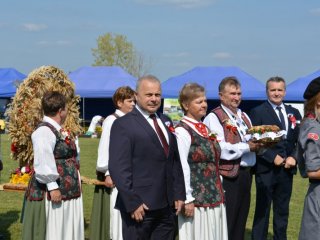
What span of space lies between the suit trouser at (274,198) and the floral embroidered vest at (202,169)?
1.44 meters

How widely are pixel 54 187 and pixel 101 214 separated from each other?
5.04 feet

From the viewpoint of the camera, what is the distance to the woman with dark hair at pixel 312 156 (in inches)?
160

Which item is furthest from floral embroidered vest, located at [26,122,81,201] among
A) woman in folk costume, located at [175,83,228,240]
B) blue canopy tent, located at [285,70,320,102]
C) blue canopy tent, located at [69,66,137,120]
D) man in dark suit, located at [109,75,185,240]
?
blue canopy tent, located at [69,66,137,120]

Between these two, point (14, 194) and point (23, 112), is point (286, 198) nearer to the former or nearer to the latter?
point (23, 112)

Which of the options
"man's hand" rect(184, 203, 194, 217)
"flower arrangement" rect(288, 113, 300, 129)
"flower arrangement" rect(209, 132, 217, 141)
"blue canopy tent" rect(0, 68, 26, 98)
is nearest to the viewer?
"man's hand" rect(184, 203, 194, 217)

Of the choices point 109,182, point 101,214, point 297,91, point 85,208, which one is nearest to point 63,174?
point 109,182

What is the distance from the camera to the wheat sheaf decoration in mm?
7090

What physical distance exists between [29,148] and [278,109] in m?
2.93

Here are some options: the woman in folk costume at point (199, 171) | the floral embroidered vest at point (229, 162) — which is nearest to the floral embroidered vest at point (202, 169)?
the woman in folk costume at point (199, 171)

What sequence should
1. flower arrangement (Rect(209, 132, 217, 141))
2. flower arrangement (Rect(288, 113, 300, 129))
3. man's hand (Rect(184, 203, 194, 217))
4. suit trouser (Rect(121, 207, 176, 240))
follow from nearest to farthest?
1. suit trouser (Rect(121, 207, 176, 240))
2. man's hand (Rect(184, 203, 194, 217))
3. flower arrangement (Rect(209, 132, 217, 141))
4. flower arrangement (Rect(288, 113, 300, 129))

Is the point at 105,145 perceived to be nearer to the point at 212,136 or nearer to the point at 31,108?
the point at 31,108

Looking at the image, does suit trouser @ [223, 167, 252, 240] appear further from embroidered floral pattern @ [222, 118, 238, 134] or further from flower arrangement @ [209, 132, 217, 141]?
flower arrangement @ [209, 132, 217, 141]

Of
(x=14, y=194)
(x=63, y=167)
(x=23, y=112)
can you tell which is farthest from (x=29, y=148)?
(x=14, y=194)

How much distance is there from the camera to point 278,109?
6.75 meters
